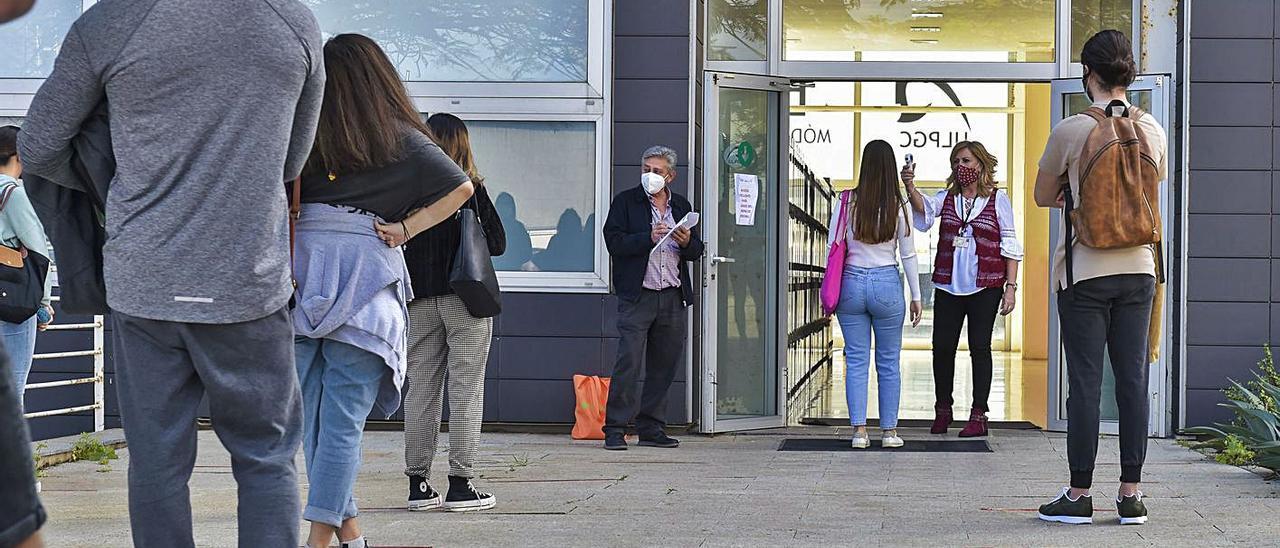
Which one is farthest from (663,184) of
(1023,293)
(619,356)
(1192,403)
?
(1023,293)

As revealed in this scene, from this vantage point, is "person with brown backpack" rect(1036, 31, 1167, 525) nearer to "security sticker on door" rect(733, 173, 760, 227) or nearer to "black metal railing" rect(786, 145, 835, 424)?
"security sticker on door" rect(733, 173, 760, 227)

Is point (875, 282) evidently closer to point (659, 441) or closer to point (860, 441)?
point (860, 441)

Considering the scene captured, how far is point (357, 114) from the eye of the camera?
3.82 metres

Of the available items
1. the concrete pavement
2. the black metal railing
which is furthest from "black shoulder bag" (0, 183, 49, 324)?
the black metal railing

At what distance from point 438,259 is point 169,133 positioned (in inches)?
93.9

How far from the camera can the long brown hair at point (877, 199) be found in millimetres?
7727

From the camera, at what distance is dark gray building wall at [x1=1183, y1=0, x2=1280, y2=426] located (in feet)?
26.4

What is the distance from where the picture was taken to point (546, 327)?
27.7 feet

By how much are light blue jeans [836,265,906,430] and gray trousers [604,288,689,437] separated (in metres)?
0.87

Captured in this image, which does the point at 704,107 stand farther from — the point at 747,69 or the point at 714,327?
the point at 714,327

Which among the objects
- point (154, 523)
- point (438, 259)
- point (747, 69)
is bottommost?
point (154, 523)

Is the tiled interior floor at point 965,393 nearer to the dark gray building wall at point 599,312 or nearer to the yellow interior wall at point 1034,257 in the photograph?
the yellow interior wall at point 1034,257

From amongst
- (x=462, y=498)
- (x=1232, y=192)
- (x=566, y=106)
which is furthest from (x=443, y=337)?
(x=1232, y=192)

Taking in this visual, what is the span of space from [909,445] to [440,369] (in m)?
3.44
